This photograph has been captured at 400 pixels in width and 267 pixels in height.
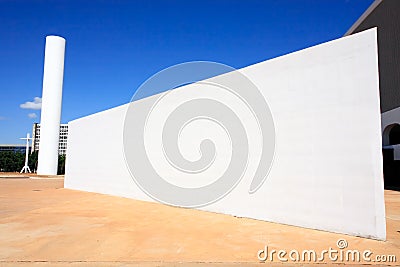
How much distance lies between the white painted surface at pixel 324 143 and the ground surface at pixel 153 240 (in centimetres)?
37

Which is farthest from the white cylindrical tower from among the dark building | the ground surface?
the dark building

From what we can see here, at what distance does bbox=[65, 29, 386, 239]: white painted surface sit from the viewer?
521 centimetres

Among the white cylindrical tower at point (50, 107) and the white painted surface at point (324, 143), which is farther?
the white cylindrical tower at point (50, 107)

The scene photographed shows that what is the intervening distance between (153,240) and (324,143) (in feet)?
12.1

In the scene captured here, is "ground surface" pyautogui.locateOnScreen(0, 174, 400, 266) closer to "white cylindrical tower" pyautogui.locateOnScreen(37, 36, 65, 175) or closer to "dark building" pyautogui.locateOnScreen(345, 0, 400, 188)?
"dark building" pyautogui.locateOnScreen(345, 0, 400, 188)

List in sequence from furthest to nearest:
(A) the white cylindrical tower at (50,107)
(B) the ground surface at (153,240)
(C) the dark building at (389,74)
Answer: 1. (A) the white cylindrical tower at (50,107)
2. (C) the dark building at (389,74)
3. (B) the ground surface at (153,240)

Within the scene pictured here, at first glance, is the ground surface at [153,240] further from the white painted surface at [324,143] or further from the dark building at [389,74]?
the dark building at [389,74]

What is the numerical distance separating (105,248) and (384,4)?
24664 mm

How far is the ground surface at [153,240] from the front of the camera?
407 centimetres

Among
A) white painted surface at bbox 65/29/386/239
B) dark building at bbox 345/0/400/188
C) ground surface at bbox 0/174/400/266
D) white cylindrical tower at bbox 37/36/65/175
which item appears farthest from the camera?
white cylindrical tower at bbox 37/36/65/175

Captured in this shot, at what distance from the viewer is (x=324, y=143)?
5.86 meters

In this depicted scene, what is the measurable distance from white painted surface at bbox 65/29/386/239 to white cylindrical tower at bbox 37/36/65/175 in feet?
86.4

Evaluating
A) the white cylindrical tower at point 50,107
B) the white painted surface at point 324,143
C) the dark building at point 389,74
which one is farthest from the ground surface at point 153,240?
the white cylindrical tower at point 50,107

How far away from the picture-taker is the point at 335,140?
18.6 ft
